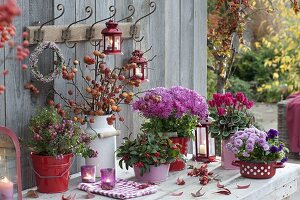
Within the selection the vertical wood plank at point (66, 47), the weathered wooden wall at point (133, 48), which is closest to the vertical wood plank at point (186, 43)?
the weathered wooden wall at point (133, 48)

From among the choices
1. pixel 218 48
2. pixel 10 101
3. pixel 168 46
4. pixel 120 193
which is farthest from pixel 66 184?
pixel 218 48

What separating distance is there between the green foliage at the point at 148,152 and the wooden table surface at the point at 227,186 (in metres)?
0.11

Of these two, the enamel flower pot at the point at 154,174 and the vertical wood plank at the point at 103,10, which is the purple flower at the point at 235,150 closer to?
the enamel flower pot at the point at 154,174

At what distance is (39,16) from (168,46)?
108cm

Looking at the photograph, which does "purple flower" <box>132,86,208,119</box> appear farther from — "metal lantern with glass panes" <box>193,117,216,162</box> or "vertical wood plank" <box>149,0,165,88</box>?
"vertical wood plank" <box>149,0,165,88</box>

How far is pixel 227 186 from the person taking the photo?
2.91m

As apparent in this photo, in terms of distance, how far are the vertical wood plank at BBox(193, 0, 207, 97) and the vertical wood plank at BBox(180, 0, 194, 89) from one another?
46mm

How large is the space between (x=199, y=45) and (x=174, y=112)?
1.03 meters

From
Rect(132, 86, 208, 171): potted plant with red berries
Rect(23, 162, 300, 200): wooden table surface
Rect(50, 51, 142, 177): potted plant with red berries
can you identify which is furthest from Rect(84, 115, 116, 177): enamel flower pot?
Rect(132, 86, 208, 171): potted plant with red berries

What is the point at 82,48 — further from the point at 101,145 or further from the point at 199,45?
the point at 199,45

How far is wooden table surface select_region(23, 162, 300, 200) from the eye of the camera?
8.98 feet

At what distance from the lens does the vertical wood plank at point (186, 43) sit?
12.9 ft

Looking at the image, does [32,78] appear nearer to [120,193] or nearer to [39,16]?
[39,16]

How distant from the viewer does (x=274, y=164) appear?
3.04 metres
